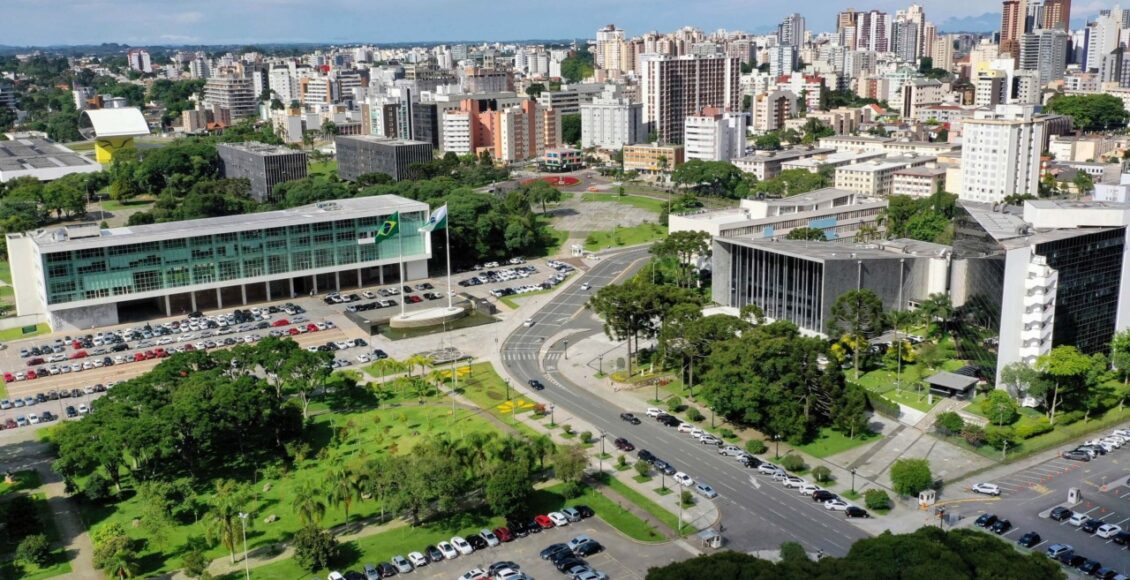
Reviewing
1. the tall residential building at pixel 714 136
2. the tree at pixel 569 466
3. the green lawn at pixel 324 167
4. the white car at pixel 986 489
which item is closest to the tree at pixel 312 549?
the tree at pixel 569 466

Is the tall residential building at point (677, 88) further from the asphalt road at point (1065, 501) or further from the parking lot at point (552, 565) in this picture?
the parking lot at point (552, 565)

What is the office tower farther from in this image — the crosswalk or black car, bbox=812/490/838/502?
black car, bbox=812/490/838/502

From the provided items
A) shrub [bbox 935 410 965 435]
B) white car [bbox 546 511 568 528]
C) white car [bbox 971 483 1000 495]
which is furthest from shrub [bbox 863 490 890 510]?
white car [bbox 546 511 568 528]

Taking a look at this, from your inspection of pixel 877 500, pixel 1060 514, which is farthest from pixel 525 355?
pixel 1060 514

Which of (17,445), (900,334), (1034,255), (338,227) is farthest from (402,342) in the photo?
(1034,255)

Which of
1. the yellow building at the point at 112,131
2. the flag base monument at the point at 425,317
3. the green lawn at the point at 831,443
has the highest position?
the yellow building at the point at 112,131

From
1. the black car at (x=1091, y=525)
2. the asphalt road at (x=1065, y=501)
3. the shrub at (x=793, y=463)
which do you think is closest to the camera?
the asphalt road at (x=1065, y=501)
